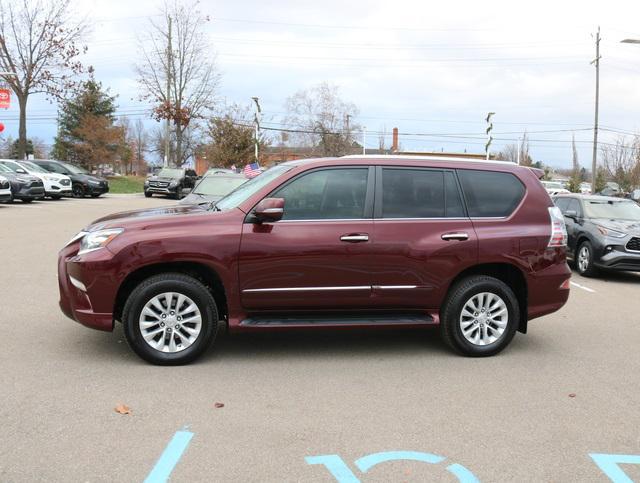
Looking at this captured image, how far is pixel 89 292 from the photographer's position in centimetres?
502

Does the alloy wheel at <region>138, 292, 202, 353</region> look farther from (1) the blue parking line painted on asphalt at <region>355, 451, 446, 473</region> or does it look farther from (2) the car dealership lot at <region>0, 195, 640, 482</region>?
(1) the blue parking line painted on asphalt at <region>355, 451, 446, 473</region>

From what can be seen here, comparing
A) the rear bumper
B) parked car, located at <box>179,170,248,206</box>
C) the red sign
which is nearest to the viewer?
the rear bumper

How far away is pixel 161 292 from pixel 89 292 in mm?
594

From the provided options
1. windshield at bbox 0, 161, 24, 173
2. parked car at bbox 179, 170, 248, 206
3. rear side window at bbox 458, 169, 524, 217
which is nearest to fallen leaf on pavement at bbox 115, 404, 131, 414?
rear side window at bbox 458, 169, 524, 217

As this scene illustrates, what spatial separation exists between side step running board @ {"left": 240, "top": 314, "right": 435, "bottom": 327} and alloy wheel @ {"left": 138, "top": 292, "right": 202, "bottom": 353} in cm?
42

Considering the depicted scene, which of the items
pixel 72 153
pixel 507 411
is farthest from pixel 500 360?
pixel 72 153

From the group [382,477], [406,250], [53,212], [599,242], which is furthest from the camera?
[53,212]

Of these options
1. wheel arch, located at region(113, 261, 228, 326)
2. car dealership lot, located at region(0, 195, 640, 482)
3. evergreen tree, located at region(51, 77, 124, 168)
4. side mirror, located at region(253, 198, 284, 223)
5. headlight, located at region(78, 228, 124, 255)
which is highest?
evergreen tree, located at region(51, 77, 124, 168)

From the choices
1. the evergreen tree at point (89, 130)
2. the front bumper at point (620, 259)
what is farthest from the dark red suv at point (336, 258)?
the evergreen tree at point (89, 130)

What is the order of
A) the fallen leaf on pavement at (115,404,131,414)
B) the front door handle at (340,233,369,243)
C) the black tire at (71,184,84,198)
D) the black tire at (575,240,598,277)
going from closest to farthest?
the fallen leaf on pavement at (115,404,131,414) < the front door handle at (340,233,369,243) < the black tire at (575,240,598,277) < the black tire at (71,184,84,198)

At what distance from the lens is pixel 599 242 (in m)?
10.8

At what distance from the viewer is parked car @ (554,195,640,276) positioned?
10547 mm

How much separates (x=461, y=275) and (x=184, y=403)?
277 cm

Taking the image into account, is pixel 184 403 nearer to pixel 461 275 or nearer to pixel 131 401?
pixel 131 401
